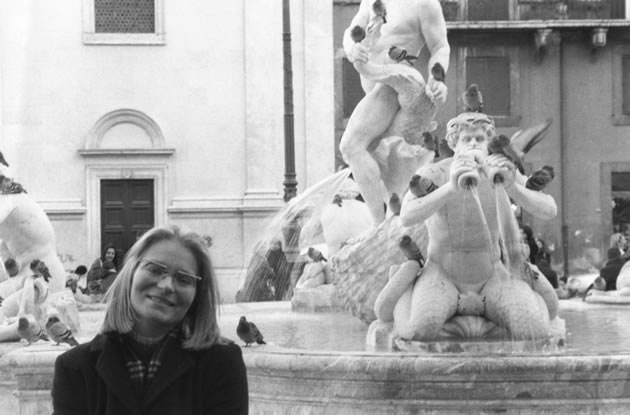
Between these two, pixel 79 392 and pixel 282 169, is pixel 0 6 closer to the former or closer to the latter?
pixel 282 169

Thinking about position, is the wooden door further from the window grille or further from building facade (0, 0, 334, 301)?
the window grille

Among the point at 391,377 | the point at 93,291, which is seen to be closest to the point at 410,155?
the point at 391,377

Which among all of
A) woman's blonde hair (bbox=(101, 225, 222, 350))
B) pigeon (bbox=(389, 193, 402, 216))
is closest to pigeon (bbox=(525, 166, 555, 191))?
pigeon (bbox=(389, 193, 402, 216))

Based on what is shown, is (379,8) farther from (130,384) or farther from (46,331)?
(130,384)

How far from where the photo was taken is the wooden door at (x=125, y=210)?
88.9 feet

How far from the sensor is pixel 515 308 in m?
6.32

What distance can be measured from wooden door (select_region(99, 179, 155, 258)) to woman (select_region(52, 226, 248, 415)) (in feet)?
78.0

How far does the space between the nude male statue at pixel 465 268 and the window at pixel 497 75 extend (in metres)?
24.7

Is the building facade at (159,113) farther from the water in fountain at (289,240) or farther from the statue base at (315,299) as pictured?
the statue base at (315,299)

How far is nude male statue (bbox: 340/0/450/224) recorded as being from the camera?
9117 mm

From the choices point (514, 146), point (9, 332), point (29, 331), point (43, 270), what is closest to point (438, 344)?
point (514, 146)

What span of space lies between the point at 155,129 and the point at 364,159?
18295 mm

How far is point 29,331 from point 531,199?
2690 millimetres

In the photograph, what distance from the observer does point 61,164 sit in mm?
27047
